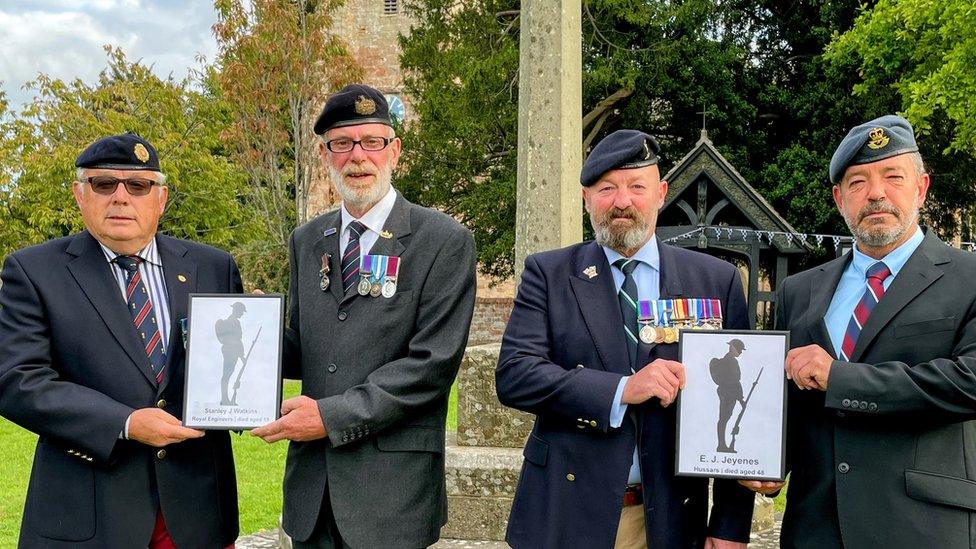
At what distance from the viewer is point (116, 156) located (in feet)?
11.1

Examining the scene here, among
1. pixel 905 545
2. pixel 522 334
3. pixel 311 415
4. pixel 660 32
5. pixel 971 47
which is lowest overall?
pixel 905 545

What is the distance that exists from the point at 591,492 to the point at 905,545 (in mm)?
961

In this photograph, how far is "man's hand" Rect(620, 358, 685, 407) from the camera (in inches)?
115

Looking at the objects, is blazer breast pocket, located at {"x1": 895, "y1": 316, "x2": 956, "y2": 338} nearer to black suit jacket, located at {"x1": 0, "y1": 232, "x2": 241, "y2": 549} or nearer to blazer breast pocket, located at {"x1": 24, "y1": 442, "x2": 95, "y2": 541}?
black suit jacket, located at {"x1": 0, "y1": 232, "x2": 241, "y2": 549}

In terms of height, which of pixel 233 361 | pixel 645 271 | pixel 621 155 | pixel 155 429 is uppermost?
pixel 621 155

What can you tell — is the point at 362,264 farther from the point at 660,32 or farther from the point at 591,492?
the point at 660,32

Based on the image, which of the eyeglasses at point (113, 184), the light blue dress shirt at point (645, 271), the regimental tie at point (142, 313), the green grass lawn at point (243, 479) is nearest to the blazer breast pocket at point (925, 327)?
Answer: the light blue dress shirt at point (645, 271)

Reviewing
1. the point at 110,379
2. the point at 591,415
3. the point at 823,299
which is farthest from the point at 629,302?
the point at 110,379

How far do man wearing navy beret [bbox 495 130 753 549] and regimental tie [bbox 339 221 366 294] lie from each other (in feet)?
1.96

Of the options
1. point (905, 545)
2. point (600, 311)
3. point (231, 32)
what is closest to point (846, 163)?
point (600, 311)

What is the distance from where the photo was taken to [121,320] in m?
3.31

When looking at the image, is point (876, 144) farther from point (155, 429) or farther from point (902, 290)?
point (155, 429)

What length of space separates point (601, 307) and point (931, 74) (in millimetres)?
16302

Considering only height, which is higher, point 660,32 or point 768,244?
point 660,32
